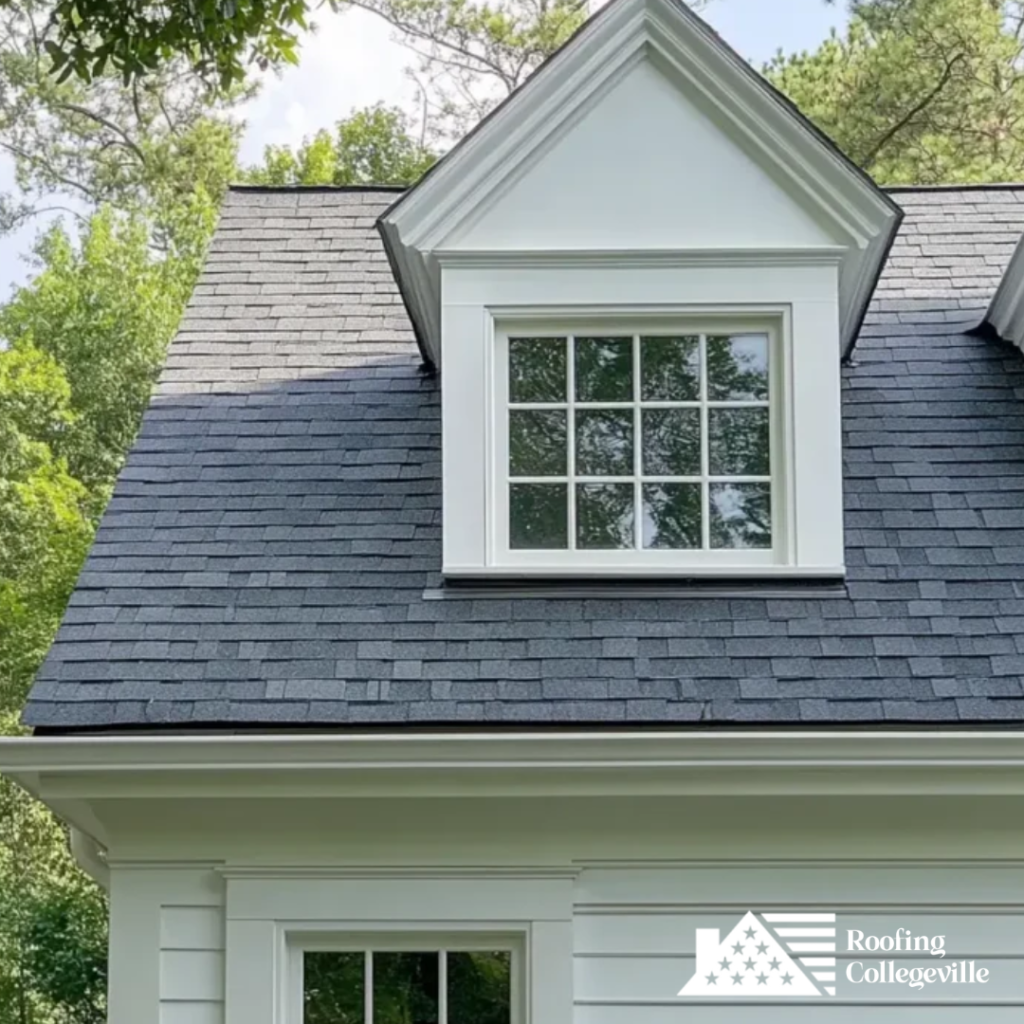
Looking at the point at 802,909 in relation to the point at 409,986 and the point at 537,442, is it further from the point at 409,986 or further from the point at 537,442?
the point at 537,442

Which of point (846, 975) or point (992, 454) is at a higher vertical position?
point (992, 454)

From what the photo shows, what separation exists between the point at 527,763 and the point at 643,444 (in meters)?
1.47

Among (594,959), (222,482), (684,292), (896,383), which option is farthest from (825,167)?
(594,959)

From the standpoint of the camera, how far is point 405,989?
14.5 feet

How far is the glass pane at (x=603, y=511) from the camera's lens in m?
4.96

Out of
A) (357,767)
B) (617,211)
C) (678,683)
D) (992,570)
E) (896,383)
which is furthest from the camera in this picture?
(896,383)

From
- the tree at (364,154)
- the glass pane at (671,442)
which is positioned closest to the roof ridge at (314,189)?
the glass pane at (671,442)

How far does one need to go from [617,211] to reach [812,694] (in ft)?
6.82

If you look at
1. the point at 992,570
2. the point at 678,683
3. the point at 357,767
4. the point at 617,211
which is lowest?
the point at 357,767

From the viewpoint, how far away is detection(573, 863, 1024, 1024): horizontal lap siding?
4273 millimetres

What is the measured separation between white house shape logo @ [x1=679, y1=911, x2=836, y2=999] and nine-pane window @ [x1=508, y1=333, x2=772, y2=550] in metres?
1.40

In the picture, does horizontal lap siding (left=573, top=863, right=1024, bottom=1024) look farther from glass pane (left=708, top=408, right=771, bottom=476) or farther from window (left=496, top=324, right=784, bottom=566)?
glass pane (left=708, top=408, right=771, bottom=476)

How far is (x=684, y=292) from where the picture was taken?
5098mm

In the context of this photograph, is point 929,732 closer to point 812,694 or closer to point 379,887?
point 812,694
